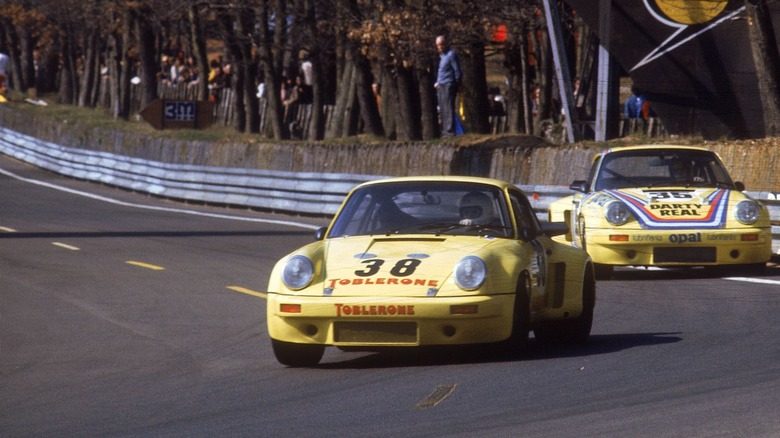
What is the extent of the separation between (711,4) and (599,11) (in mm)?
1919

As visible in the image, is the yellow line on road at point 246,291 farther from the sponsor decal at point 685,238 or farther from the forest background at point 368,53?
the forest background at point 368,53

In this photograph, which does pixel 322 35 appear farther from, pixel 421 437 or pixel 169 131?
pixel 421 437

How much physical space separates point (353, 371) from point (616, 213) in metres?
5.97

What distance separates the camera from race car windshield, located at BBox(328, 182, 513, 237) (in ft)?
29.4

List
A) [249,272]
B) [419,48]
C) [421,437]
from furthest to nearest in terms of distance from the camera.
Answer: [419,48], [249,272], [421,437]

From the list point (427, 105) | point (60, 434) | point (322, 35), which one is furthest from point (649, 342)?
point (322, 35)

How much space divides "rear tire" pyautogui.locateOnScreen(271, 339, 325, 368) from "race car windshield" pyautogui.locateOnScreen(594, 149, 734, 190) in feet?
Result: 21.4

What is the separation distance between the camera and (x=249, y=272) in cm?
1539

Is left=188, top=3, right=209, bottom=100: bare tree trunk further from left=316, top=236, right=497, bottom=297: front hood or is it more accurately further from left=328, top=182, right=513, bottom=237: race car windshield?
left=316, top=236, right=497, bottom=297: front hood

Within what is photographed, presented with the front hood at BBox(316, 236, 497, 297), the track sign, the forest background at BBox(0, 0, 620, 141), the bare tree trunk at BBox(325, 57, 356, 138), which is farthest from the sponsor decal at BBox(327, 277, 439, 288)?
the bare tree trunk at BBox(325, 57, 356, 138)

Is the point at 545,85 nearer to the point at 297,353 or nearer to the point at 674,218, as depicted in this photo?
the point at 674,218

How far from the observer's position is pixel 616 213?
13.6 meters

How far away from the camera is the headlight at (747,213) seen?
13.4 m

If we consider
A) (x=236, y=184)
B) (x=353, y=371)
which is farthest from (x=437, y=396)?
(x=236, y=184)
